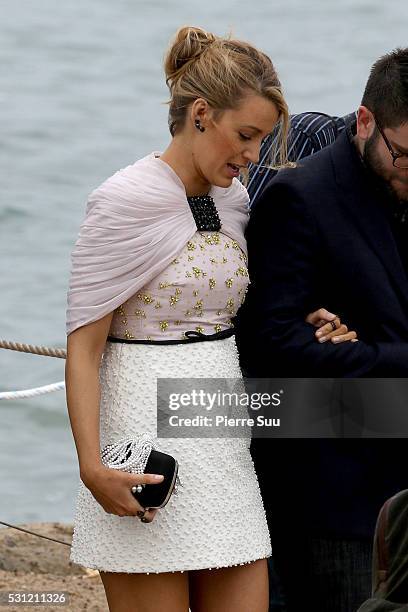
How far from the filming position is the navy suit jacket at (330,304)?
10.2 ft

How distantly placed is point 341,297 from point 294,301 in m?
0.11

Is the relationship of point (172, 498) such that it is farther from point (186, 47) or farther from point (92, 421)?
point (186, 47)

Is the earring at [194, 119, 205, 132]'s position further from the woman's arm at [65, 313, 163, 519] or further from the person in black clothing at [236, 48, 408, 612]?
the woman's arm at [65, 313, 163, 519]

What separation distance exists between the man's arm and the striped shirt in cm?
19

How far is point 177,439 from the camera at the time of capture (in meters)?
3.01

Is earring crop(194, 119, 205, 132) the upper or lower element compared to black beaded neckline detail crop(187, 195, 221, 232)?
upper

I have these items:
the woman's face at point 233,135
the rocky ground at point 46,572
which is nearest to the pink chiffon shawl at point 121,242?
the woman's face at point 233,135

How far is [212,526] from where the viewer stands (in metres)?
3.01

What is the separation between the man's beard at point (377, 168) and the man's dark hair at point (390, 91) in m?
0.05

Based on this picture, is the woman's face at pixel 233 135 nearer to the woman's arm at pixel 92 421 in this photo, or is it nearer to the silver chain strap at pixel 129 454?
the woman's arm at pixel 92 421

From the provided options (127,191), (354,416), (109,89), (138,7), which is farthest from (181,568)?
(138,7)

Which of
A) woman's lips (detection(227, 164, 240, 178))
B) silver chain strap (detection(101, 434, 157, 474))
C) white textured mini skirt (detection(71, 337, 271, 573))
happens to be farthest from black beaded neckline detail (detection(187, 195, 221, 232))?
silver chain strap (detection(101, 434, 157, 474))

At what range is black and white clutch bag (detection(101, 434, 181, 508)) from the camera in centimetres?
291

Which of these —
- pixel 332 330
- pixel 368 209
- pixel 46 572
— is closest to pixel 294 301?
pixel 332 330
